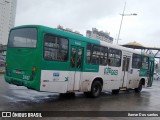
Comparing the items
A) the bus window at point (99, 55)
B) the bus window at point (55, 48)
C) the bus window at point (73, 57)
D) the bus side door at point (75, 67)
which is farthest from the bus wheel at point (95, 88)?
the bus window at point (55, 48)

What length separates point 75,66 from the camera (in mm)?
12000

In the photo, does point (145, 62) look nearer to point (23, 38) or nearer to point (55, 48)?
point (55, 48)

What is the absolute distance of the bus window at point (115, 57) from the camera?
14.6 meters

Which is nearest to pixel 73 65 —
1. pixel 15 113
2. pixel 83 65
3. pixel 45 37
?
pixel 83 65

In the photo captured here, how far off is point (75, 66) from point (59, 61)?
119cm

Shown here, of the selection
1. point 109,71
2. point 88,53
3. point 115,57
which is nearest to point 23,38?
point 88,53

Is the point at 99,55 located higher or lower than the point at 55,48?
lower

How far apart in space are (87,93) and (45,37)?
4.62m

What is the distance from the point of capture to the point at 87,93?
1373 centimetres

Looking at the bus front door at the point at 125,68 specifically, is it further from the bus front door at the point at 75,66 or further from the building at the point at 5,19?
the building at the point at 5,19

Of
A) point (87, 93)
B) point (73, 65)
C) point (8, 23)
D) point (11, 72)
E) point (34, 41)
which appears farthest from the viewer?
point (8, 23)

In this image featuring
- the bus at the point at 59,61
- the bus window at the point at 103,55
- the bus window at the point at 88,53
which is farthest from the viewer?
the bus window at the point at 103,55

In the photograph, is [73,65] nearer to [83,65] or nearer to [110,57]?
[83,65]

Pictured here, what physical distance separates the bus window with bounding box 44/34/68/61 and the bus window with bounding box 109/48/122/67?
3.90 metres
